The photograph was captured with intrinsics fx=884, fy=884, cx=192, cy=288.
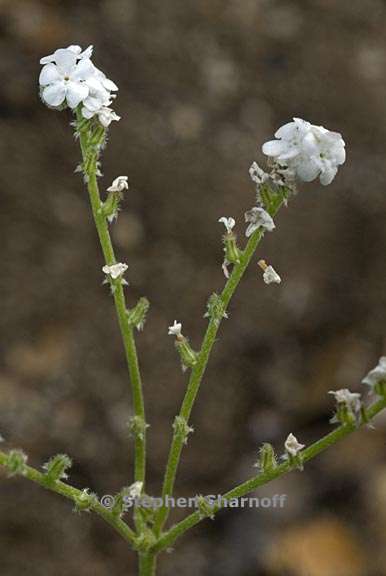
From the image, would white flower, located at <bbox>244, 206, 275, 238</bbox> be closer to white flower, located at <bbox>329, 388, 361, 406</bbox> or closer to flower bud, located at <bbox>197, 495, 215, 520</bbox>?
white flower, located at <bbox>329, 388, 361, 406</bbox>

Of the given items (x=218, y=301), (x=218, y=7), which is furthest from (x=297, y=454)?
(x=218, y=7)

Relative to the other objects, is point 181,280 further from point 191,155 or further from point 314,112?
point 314,112

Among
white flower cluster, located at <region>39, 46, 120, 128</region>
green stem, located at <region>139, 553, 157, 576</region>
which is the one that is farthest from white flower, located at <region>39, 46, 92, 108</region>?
green stem, located at <region>139, 553, 157, 576</region>

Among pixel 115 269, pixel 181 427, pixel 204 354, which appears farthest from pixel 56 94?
pixel 181 427

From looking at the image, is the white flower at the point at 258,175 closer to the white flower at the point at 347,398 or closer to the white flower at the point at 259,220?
the white flower at the point at 259,220

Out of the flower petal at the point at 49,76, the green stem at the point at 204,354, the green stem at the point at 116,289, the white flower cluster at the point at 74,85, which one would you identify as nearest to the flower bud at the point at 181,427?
the green stem at the point at 204,354
